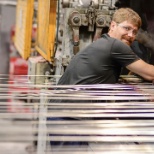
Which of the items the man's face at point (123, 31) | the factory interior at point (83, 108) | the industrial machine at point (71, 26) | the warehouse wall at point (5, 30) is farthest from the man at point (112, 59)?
the warehouse wall at point (5, 30)

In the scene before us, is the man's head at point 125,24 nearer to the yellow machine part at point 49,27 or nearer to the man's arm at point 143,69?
the man's arm at point 143,69

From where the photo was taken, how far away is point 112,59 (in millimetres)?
2396

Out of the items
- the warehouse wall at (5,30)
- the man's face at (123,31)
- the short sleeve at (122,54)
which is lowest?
the warehouse wall at (5,30)

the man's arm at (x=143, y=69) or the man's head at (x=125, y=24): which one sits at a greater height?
the man's head at (x=125, y=24)

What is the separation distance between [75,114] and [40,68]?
85.4 inches

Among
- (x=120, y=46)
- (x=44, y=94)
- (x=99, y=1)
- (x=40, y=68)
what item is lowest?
(x=40, y=68)

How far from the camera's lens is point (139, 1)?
3080mm

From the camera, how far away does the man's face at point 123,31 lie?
96.5 inches

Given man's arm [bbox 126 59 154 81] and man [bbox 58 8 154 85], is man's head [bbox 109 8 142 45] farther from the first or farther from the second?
man's arm [bbox 126 59 154 81]

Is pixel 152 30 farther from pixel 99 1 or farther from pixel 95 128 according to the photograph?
pixel 95 128

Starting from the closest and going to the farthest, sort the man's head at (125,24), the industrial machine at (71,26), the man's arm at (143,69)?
the man's arm at (143,69) < the man's head at (125,24) < the industrial machine at (71,26)

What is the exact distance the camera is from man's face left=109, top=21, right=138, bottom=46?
2.45m

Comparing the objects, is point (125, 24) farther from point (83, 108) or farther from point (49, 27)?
point (49, 27)

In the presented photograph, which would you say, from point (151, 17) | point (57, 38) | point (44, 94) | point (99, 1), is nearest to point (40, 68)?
point (57, 38)
